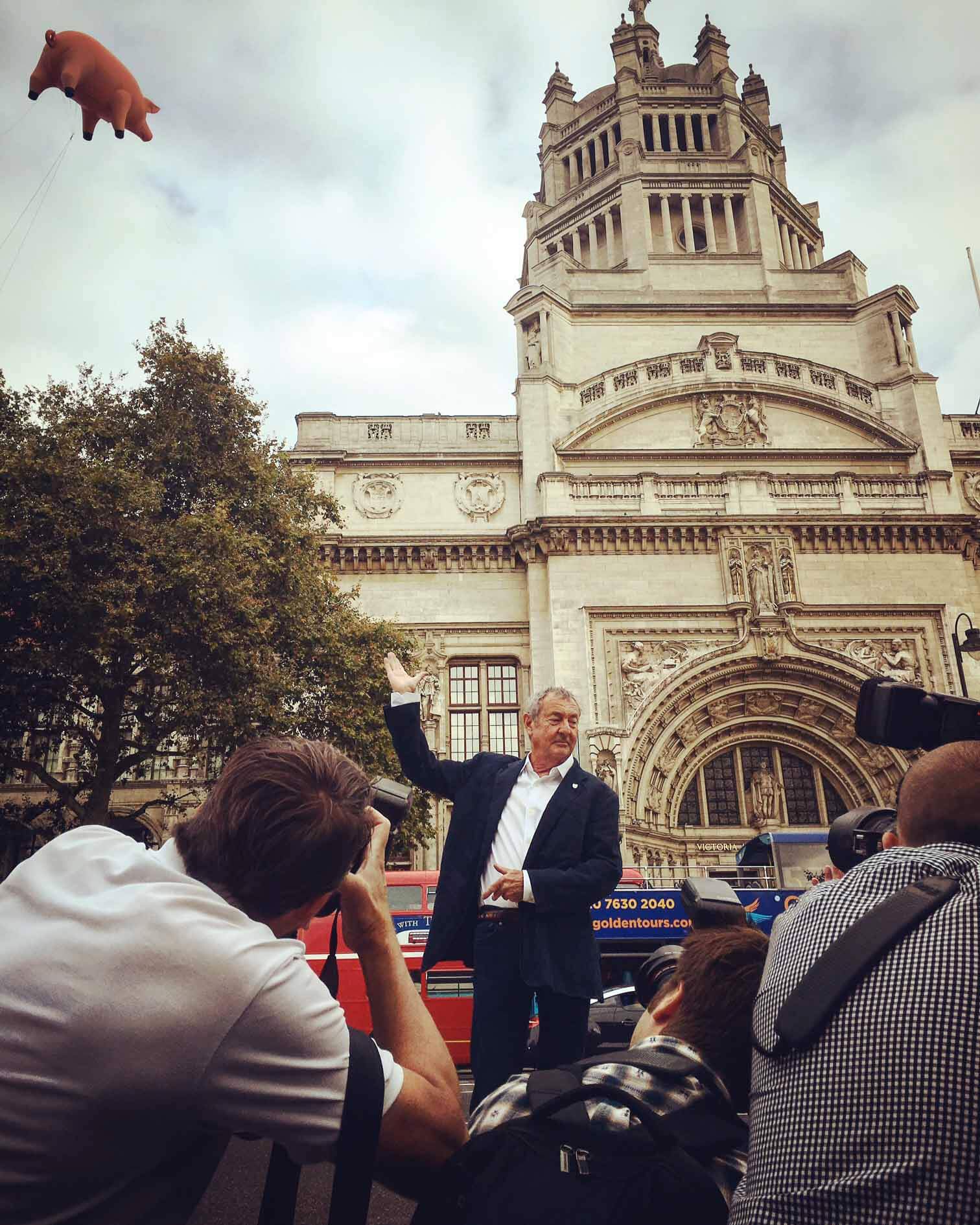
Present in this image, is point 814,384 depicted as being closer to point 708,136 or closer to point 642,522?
point 642,522

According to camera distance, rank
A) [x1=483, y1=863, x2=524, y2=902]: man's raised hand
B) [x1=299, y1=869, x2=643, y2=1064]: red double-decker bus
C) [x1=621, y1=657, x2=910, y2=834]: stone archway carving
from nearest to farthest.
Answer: [x1=483, y1=863, x2=524, y2=902]: man's raised hand
[x1=299, y1=869, x2=643, y2=1064]: red double-decker bus
[x1=621, y1=657, x2=910, y2=834]: stone archway carving

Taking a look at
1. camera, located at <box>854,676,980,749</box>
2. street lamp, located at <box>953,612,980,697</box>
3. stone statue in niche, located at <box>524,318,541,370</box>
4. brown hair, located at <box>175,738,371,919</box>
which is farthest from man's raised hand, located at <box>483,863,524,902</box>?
stone statue in niche, located at <box>524,318,541,370</box>

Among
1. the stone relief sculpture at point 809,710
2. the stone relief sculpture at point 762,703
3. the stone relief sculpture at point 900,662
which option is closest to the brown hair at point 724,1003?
the stone relief sculpture at point 762,703

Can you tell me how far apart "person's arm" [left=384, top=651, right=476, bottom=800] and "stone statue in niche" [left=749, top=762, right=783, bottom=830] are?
60.2 ft

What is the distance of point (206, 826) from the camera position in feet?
6.31

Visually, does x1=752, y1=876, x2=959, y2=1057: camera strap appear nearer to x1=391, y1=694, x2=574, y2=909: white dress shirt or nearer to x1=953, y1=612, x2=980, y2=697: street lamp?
x1=391, y1=694, x2=574, y2=909: white dress shirt

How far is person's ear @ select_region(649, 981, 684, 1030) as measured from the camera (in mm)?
2342

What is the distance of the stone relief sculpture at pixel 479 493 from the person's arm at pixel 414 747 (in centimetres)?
2001

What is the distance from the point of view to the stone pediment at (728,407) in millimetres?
25094

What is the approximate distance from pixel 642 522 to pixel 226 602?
11841 millimetres

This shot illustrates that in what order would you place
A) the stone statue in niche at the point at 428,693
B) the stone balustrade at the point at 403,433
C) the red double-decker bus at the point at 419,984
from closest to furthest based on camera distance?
the red double-decker bus at the point at 419,984 < the stone statue in niche at the point at 428,693 < the stone balustrade at the point at 403,433

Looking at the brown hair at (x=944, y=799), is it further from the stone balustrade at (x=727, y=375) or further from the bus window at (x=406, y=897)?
the stone balustrade at (x=727, y=375)

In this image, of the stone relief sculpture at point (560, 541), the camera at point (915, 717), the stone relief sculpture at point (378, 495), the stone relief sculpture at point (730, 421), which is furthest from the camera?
the stone relief sculpture at point (730, 421)

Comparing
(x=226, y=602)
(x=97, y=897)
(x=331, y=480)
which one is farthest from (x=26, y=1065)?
(x=331, y=480)
